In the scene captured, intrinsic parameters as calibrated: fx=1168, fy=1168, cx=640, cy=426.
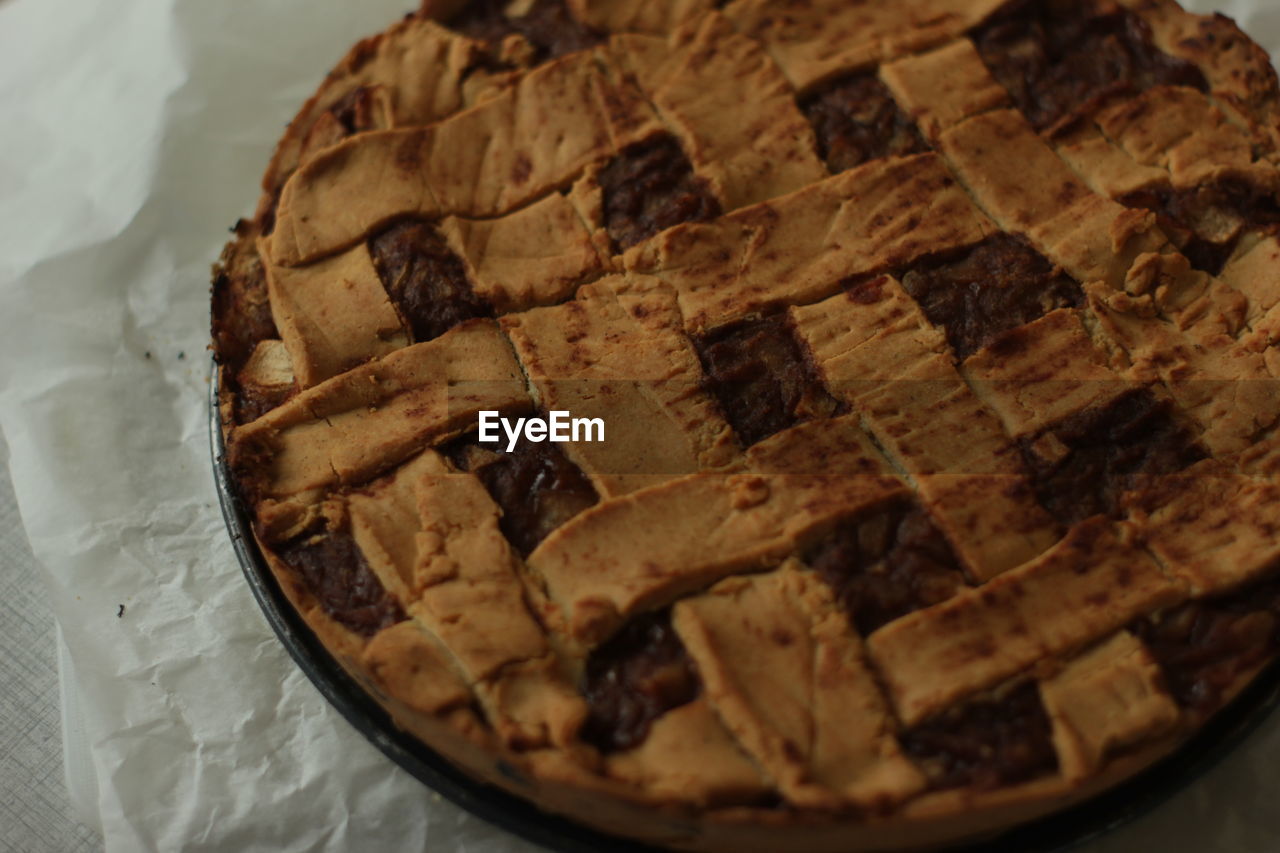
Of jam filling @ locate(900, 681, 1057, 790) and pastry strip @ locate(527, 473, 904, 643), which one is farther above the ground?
pastry strip @ locate(527, 473, 904, 643)

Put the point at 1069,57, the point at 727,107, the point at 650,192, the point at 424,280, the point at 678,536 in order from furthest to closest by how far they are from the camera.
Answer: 1. the point at 1069,57
2. the point at 727,107
3. the point at 650,192
4. the point at 424,280
5. the point at 678,536

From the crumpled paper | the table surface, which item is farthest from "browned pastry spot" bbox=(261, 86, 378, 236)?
the table surface

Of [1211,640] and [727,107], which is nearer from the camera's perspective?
[1211,640]

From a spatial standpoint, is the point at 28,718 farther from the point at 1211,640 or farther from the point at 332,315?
the point at 1211,640

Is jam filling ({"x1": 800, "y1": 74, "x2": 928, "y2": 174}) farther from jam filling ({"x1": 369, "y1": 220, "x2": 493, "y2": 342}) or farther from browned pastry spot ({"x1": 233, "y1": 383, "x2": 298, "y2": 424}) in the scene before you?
browned pastry spot ({"x1": 233, "y1": 383, "x2": 298, "y2": 424})

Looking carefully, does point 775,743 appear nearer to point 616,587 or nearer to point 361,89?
point 616,587

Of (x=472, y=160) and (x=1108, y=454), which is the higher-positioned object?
(x=472, y=160)

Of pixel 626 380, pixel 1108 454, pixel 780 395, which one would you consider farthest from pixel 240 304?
pixel 1108 454
